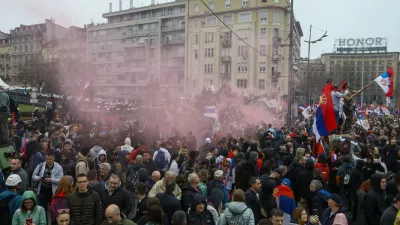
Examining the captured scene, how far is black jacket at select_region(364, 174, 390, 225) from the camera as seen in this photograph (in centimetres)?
608

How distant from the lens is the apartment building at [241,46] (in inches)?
2046

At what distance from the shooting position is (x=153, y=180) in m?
6.99

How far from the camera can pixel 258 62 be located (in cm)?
5241

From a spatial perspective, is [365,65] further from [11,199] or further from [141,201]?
[11,199]

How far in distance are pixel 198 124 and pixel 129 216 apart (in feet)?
44.8

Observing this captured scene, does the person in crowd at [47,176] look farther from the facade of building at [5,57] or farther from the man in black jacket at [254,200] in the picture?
the facade of building at [5,57]

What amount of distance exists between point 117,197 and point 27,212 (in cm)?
124

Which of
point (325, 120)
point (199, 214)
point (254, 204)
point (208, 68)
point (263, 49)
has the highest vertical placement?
point (263, 49)

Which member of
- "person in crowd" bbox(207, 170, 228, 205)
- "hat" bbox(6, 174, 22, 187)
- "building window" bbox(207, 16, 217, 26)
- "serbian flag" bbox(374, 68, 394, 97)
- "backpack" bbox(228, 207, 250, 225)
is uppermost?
"building window" bbox(207, 16, 217, 26)

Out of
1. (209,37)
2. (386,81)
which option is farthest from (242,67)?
(386,81)

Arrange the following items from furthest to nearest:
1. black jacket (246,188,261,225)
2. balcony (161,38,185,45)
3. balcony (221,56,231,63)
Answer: balcony (161,38,185,45), balcony (221,56,231,63), black jacket (246,188,261,225)

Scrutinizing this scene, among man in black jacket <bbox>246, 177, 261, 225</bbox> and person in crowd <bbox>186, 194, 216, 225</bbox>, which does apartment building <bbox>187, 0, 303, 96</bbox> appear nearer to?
man in black jacket <bbox>246, 177, 261, 225</bbox>

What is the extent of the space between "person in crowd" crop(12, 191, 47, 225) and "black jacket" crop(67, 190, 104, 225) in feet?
1.36

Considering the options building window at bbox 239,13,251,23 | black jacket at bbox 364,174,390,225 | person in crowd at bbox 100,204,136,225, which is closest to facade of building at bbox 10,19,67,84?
person in crowd at bbox 100,204,136,225
